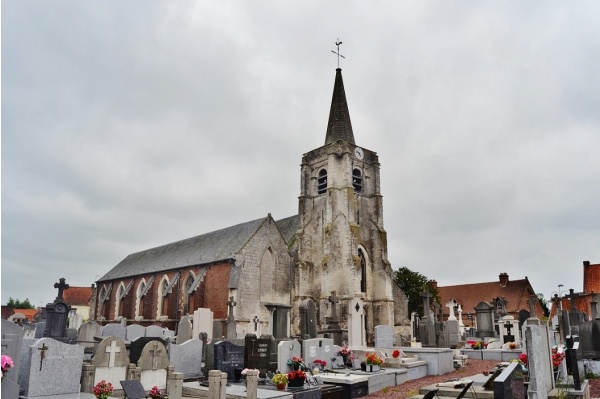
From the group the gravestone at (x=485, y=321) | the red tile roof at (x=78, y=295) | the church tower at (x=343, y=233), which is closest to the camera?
the gravestone at (x=485, y=321)

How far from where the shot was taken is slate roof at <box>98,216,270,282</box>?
1167 inches

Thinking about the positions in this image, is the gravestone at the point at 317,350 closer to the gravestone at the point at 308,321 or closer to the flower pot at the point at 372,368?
the flower pot at the point at 372,368

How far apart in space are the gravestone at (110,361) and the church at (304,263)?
15949 mm

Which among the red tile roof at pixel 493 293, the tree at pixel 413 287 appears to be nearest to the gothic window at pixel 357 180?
the tree at pixel 413 287

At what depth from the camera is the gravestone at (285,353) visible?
12343 millimetres

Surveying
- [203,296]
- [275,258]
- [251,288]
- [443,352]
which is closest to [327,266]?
[275,258]

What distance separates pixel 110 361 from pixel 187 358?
3.54m

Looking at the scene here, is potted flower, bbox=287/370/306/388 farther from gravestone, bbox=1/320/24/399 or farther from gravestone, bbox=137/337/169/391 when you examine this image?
gravestone, bbox=1/320/24/399

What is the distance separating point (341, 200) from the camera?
32.5 m

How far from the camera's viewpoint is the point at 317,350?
13.7 metres

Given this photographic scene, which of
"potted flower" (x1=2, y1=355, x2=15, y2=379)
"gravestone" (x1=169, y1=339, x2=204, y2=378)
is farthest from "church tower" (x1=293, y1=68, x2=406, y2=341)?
"potted flower" (x1=2, y1=355, x2=15, y2=379)

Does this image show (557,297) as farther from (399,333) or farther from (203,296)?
(203,296)

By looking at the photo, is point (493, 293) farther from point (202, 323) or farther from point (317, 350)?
point (317, 350)

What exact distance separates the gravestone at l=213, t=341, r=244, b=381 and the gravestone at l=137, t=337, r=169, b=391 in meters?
1.26
